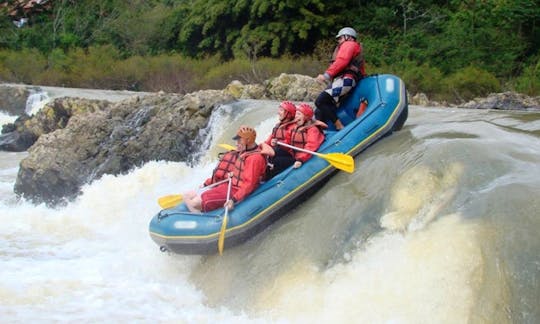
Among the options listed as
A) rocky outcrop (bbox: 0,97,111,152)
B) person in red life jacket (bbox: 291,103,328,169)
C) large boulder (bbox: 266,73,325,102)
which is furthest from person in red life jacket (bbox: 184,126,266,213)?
large boulder (bbox: 266,73,325,102)

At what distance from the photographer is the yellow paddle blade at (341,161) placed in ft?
18.4

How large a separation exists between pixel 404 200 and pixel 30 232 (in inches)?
194

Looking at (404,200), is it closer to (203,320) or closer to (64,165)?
(203,320)

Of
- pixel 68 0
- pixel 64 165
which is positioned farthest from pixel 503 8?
pixel 68 0

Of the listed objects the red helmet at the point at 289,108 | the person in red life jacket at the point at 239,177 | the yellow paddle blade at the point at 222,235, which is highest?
the red helmet at the point at 289,108

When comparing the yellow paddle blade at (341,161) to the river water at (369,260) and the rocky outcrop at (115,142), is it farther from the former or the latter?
the rocky outcrop at (115,142)

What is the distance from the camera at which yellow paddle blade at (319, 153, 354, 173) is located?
5.60m

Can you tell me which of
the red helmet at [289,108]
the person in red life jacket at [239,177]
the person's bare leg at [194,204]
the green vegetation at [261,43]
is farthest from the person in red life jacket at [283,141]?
the green vegetation at [261,43]

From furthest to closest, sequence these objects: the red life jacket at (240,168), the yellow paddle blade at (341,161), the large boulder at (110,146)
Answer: the large boulder at (110,146) → the red life jacket at (240,168) → the yellow paddle blade at (341,161)

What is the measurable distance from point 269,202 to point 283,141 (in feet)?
2.51

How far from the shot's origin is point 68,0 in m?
30.2

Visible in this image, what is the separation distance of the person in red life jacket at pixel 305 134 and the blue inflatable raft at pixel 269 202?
6cm

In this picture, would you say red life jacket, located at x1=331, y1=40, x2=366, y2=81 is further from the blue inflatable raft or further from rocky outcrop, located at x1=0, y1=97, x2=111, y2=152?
rocky outcrop, located at x1=0, y1=97, x2=111, y2=152

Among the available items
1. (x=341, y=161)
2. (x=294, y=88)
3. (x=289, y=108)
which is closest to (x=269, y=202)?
(x=341, y=161)
